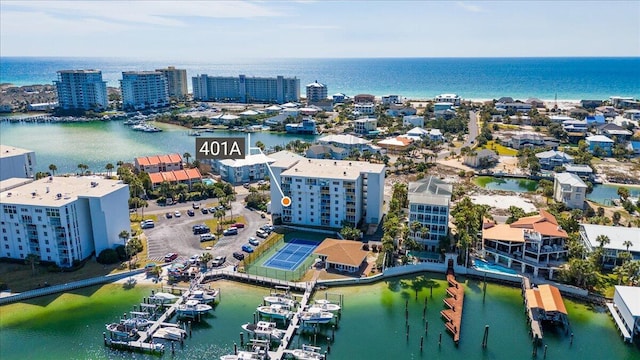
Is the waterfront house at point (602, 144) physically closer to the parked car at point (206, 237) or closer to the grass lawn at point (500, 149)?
the grass lawn at point (500, 149)

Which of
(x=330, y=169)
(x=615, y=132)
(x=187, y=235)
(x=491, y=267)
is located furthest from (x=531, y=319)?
(x=615, y=132)

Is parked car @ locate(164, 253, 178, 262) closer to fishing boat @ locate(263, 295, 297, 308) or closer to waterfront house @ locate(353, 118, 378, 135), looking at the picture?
fishing boat @ locate(263, 295, 297, 308)

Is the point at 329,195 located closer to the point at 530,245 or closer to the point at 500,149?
the point at 530,245

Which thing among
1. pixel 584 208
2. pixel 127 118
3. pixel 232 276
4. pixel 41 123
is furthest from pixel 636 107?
pixel 41 123

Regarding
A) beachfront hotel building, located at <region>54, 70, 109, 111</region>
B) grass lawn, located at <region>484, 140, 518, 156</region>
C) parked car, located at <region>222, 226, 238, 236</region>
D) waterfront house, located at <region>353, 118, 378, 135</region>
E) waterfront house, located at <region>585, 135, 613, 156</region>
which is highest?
beachfront hotel building, located at <region>54, 70, 109, 111</region>

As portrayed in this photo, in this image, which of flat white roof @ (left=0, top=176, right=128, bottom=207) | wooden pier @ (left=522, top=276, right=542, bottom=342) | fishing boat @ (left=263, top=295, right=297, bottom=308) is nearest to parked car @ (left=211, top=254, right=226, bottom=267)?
fishing boat @ (left=263, top=295, right=297, bottom=308)

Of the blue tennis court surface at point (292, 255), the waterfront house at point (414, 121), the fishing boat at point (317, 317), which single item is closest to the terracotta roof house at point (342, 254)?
the blue tennis court surface at point (292, 255)

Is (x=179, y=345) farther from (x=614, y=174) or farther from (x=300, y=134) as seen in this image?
(x=300, y=134)
